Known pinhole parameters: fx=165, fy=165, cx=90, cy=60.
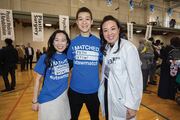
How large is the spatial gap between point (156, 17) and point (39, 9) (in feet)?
Answer: 37.9

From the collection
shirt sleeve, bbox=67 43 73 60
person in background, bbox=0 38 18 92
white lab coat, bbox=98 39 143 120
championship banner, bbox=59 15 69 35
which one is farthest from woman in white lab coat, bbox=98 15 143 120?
championship banner, bbox=59 15 69 35

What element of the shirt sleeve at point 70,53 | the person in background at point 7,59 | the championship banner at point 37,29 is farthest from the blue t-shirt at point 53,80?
the championship banner at point 37,29

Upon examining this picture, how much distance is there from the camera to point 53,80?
1604 mm

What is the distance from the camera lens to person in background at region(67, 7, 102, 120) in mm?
1659

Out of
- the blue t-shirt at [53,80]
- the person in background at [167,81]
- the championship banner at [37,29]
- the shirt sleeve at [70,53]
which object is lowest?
the person in background at [167,81]

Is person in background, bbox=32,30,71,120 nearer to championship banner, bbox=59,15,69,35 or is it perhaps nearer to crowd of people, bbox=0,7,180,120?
crowd of people, bbox=0,7,180,120

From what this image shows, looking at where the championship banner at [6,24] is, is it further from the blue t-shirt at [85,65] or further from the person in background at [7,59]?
the blue t-shirt at [85,65]

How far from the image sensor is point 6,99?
4.26 metres

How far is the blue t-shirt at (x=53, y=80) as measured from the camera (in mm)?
1579

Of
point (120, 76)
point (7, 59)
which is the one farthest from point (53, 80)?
point (7, 59)

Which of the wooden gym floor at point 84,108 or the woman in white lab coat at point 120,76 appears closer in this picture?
the woman in white lab coat at point 120,76

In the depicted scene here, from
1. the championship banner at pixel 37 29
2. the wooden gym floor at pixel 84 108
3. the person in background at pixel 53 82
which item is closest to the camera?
the person in background at pixel 53 82

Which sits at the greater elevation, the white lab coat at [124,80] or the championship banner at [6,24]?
the championship banner at [6,24]

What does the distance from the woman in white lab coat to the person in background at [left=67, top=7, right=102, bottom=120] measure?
0.20 meters
